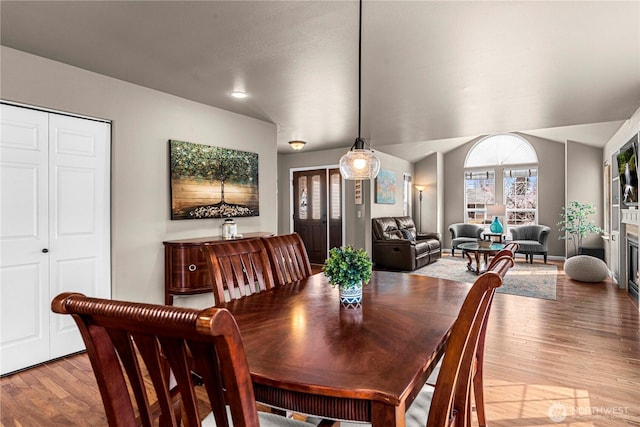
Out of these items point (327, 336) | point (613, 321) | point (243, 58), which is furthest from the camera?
point (613, 321)

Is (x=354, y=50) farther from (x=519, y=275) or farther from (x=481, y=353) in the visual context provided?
(x=519, y=275)

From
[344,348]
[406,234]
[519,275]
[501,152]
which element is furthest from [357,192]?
[344,348]

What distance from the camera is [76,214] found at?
2914 millimetres

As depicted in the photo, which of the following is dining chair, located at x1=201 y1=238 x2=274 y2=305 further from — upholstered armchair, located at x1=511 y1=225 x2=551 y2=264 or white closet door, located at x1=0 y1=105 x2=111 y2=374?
upholstered armchair, located at x1=511 y1=225 x2=551 y2=264

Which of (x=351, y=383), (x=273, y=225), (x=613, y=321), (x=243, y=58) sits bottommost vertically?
(x=613, y=321)

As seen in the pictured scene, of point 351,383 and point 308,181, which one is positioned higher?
point 308,181

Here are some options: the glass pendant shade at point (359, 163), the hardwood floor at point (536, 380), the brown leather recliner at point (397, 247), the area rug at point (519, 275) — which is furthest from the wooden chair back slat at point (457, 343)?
the brown leather recliner at point (397, 247)

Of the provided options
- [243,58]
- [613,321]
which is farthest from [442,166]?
[243,58]

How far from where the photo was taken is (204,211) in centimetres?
380

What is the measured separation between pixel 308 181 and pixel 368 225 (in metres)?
1.56

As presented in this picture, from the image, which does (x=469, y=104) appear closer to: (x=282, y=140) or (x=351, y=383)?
(x=282, y=140)

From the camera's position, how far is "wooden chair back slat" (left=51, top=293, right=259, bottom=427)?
62 cm

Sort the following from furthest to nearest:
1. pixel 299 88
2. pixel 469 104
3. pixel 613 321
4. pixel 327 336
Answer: pixel 469 104 < pixel 613 321 < pixel 299 88 < pixel 327 336

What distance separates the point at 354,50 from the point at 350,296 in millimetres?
1823
